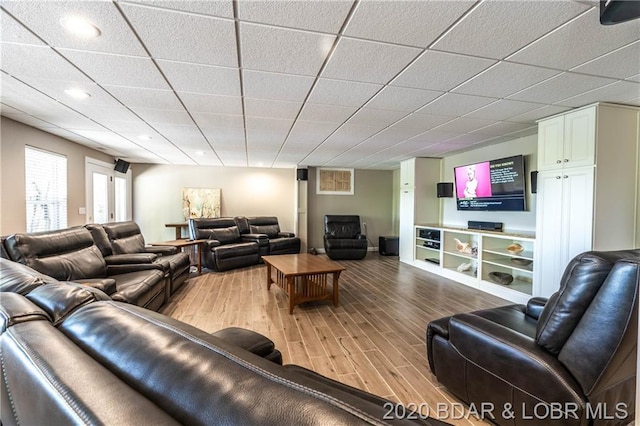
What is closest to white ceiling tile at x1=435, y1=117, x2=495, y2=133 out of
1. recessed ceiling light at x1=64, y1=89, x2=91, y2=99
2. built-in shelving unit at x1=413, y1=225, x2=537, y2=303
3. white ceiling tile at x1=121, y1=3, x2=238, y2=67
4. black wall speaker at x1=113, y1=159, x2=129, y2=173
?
built-in shelving unit at x1=413, y1=225, x2=537, y2=303

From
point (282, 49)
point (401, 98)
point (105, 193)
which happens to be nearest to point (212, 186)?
point (105, 193)

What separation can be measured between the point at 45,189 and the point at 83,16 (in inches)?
140

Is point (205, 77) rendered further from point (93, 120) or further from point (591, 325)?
point (591, 325)

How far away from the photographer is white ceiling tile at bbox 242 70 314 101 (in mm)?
2113

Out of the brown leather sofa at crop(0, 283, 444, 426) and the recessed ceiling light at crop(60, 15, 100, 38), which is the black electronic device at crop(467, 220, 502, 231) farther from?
the recessed ceiling light at crop(60, 15, 100, 38)

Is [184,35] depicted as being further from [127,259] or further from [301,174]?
[301,174]

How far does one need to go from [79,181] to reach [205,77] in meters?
3.97

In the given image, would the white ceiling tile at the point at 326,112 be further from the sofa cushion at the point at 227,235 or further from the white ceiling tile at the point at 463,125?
the sofa cushion at the point at 227,235

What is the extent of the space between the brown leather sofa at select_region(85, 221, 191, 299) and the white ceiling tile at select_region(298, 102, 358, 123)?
8.24ft

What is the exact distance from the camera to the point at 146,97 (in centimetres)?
251

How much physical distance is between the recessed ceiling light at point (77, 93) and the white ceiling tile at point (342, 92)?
2.05 metres

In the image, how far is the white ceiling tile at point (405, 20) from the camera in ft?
4.48

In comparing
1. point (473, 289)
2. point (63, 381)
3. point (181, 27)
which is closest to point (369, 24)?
point (181, 27)

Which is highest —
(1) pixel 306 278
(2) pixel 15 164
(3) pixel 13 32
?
(3) pixel 13 32
